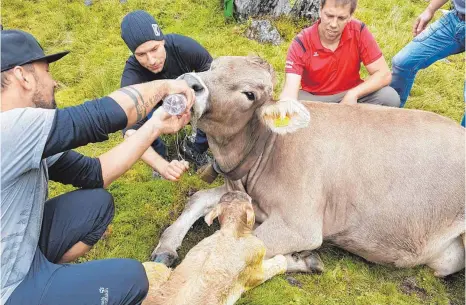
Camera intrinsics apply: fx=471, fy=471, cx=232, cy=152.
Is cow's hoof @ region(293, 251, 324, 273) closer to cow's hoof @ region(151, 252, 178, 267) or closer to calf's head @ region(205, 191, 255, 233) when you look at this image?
calf's head @ region(205, 191, 255, 233)

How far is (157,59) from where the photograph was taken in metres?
5.92

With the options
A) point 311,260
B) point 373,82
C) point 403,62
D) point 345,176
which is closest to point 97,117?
point 345,176

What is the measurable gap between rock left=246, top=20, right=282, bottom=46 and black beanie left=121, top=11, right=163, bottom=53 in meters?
3.63

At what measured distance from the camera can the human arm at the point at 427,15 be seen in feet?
→ 23.3

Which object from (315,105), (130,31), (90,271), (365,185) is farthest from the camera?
(130,31)

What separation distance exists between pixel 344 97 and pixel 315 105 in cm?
93

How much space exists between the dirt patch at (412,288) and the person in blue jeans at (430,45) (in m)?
2.85

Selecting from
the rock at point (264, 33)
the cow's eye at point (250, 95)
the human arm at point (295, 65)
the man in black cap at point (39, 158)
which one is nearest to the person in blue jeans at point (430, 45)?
the human arm at point (295, 65)

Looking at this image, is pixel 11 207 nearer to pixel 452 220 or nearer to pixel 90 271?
pixel 90 271

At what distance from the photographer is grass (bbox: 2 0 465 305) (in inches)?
194

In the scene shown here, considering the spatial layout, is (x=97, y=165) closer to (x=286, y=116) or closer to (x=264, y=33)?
(x=286, y=116)

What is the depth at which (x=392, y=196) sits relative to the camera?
4.84 m

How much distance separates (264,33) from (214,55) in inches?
49.0

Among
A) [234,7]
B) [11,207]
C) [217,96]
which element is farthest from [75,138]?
[234,7]
